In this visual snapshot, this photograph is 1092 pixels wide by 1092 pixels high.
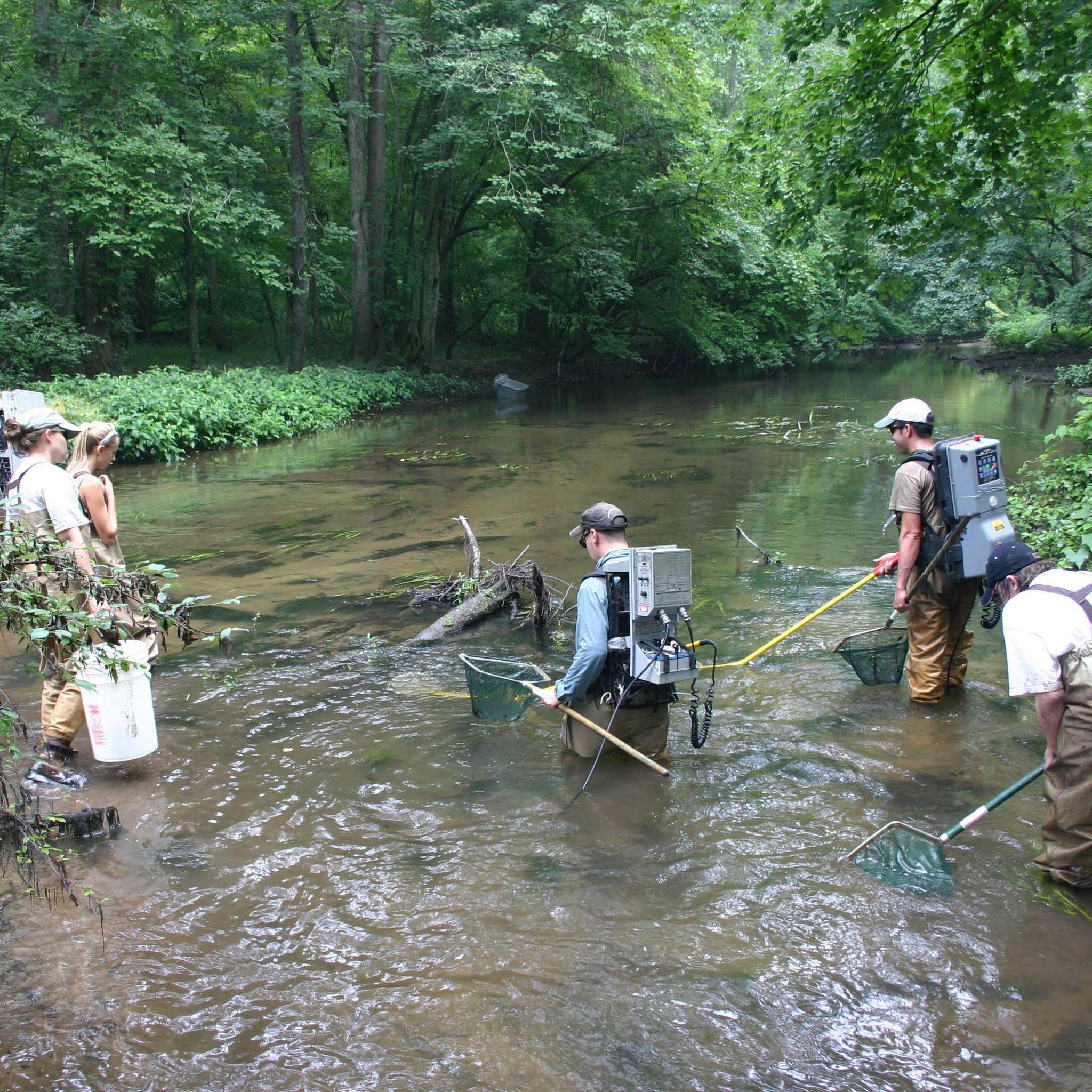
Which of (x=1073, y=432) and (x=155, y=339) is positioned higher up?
(x=155, y=339)

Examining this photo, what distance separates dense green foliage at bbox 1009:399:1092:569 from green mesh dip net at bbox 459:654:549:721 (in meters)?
4.51

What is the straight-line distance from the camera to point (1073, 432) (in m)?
8.43

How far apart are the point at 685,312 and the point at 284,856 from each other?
30177mm

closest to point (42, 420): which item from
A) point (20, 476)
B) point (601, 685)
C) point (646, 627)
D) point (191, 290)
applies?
point (20, 476)

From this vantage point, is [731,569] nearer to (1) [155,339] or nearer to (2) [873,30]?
(2) [873,30]

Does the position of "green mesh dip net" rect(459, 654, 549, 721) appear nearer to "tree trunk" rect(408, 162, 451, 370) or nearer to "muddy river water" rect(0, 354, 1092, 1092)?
"muddy river water" rect(0, 354, 1092, 1092)

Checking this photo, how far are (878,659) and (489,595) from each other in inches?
142

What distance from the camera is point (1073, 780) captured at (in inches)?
156

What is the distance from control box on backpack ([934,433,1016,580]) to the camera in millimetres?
5438

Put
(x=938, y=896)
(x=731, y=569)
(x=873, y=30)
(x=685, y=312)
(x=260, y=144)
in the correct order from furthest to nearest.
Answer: (x=685, y=312)
(x=260, y=144)
(x=731, y=569)
(x=873, y=30)
(x=938, y=896)

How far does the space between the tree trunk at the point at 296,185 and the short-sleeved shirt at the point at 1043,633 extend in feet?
73.5

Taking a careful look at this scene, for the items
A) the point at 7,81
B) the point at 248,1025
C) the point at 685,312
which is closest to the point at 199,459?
→ the point at 7,81

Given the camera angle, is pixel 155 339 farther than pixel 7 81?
Yes

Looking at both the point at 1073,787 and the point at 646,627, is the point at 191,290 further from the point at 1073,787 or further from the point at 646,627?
the point at 1073,787
